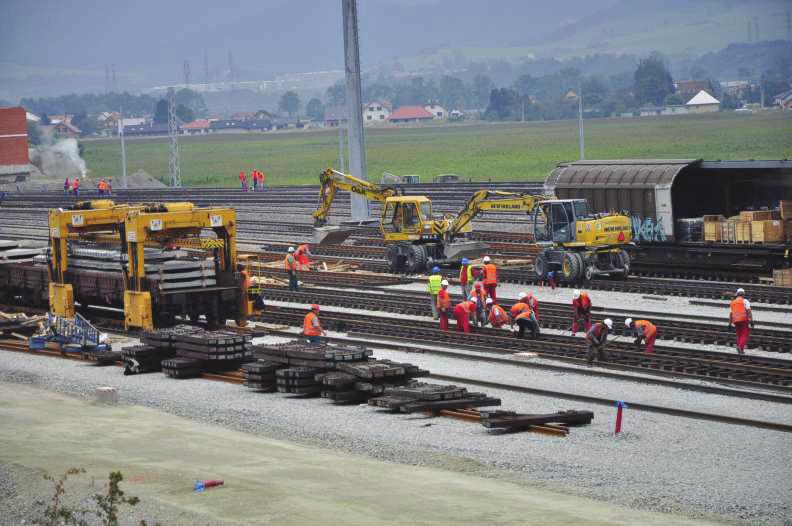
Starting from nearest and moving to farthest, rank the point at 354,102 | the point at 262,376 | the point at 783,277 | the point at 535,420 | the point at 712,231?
the point at 535,420, the point at 262,376, the point at 783,277, the point at 712,231, the point at 354,102

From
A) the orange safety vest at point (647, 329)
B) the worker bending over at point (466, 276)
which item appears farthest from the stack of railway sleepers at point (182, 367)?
the worker bending over at point (466, 276)

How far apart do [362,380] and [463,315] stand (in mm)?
7430

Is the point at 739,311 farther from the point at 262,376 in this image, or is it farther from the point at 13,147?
the point at 13,147

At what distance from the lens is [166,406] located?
2142 centimetres

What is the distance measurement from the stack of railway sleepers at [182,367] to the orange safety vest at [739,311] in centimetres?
1019

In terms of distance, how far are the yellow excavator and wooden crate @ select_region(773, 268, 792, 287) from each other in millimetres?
4122

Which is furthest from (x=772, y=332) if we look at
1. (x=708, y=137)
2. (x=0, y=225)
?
(x=708, y=137)

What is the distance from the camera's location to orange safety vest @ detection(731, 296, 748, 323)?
23859 mm

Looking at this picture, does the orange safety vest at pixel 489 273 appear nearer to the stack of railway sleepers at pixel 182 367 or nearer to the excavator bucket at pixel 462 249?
the excavator bucket at pixel 462 249

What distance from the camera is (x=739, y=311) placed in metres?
23.9

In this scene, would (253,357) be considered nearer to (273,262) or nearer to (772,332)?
(772,332)

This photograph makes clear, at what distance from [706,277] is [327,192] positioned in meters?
13.4

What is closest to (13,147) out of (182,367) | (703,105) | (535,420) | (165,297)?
(165,297)

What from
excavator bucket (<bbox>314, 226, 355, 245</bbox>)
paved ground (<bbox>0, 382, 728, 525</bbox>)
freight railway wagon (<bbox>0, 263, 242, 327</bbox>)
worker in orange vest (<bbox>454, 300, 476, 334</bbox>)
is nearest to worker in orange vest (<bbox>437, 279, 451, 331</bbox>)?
worker in orange vest (<bbox>454, 300, 476, 334</bbox>)
